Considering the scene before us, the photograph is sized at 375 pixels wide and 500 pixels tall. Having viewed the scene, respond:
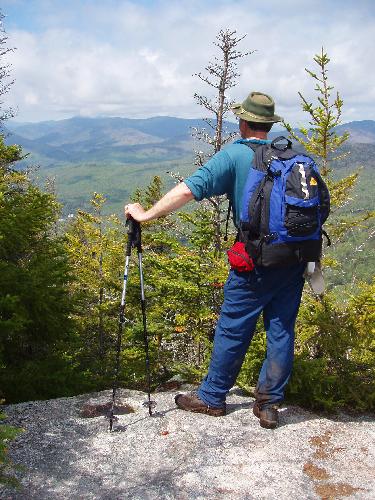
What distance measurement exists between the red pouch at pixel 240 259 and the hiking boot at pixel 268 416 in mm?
1622

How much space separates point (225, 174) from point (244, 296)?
4.18 feet

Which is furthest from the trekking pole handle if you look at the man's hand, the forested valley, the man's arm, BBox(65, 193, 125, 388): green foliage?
BBox(65, 193, 125, 388): green foliage

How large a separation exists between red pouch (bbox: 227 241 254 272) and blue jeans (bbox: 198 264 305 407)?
4.3 inches

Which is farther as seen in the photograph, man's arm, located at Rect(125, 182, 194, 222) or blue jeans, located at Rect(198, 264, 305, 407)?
blue jeans, located at Rect(198, 264, 305, 407)

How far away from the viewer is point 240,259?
4.48 metres

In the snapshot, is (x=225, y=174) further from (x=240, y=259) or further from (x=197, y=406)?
(x=197, y=406)

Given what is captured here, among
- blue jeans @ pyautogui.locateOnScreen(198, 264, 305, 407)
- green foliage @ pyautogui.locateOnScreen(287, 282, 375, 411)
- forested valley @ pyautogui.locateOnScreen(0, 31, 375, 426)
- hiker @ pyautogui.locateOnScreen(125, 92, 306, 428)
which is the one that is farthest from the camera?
forested valley @ pyautogui.locateOnScreen(0, 31, 375, 426)

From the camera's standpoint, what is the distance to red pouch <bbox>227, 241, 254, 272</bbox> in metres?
4.44

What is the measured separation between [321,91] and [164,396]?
8036mm

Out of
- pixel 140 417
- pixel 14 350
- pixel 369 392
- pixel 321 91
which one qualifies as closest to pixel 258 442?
pixel 140 417

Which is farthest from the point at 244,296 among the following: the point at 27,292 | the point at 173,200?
the point at 27,292

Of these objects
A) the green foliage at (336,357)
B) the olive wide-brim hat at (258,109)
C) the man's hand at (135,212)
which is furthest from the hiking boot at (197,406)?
the olive wide-brim hat at (258,109)

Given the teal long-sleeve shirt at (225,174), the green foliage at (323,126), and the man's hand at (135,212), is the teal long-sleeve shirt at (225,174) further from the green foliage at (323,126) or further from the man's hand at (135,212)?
the green foliage at (323,126)

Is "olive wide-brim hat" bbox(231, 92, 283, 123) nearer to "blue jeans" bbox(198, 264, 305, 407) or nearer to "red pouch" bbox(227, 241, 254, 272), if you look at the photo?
"red pouch" bbox(227, 241, 254, 272)
